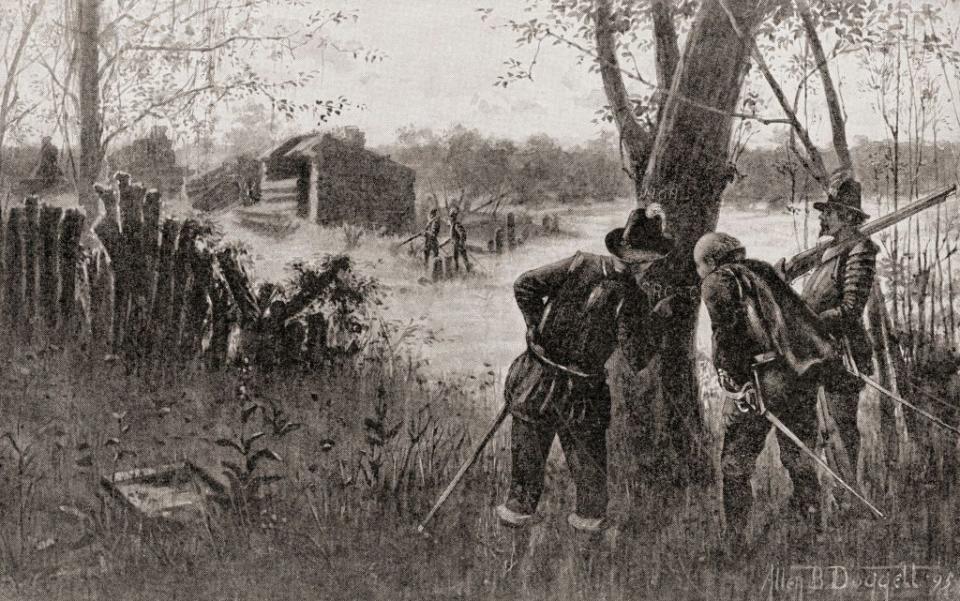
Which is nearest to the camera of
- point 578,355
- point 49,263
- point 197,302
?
point 578,355

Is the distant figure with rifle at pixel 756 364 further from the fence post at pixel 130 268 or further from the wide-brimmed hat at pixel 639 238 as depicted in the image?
the fence post at pixel 130 268

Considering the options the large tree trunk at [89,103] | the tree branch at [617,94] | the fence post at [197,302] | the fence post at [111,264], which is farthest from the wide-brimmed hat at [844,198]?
the large tree trunk at [89,103]

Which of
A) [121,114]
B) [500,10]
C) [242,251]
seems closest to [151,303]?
[242,251]

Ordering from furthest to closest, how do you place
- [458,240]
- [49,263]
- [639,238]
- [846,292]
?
[49,263], [458,240], [846,292], [639,238]

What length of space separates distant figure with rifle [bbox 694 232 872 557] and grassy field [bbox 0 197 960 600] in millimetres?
116

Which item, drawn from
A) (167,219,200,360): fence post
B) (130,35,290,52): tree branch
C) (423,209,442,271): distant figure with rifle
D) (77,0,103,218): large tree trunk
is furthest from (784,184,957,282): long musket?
(77,0,103,218): large tree trunk

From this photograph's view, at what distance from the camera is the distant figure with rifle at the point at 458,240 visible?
165 inches

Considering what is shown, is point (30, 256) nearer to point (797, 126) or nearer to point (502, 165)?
point (502, 165)

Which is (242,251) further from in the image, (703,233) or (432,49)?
(703,233)

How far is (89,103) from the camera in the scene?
179 inches

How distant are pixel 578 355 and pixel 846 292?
1350 millimetres

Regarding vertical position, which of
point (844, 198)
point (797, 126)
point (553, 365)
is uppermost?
point (797, 126)

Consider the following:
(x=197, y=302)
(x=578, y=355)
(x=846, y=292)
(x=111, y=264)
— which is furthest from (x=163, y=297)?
(x=846, y=292)

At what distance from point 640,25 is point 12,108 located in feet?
10.7
